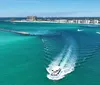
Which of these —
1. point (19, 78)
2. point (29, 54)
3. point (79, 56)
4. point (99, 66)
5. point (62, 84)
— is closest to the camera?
point (62, 84)

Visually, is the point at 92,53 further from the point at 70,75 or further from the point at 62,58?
the point at 70,75

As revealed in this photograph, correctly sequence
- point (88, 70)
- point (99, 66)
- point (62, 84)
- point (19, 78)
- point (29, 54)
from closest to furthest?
point (62, 84), point (19, 78), point (88, 70), point (99, 66), point (29, 54)

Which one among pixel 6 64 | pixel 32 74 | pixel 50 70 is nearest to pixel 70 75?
pixel 50 70

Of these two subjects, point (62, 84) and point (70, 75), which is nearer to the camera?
point (62, 84)

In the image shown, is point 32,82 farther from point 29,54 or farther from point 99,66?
point 29,54

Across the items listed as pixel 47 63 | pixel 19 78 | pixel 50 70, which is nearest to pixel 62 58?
pixel 47 63

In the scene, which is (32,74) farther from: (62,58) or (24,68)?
(62,58)

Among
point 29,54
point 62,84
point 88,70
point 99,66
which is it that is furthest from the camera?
point 29,54

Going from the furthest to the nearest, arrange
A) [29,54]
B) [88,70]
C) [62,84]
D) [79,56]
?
[29,54] → [79,56] → [88,70] → [62,84]

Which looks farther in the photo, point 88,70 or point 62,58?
point 62,58
